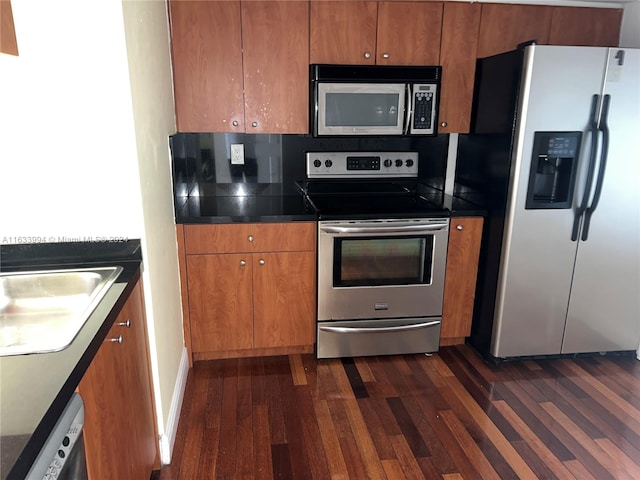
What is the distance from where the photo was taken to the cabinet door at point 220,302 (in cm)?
266

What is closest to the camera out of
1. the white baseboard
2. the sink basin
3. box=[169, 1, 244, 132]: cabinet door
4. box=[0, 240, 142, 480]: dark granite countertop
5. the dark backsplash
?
box=[0, 240, 142, 480]: dark granite countertop

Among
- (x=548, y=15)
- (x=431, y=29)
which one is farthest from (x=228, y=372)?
(x=548, y=15)

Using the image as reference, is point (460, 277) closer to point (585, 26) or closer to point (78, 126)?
point (585, 26)

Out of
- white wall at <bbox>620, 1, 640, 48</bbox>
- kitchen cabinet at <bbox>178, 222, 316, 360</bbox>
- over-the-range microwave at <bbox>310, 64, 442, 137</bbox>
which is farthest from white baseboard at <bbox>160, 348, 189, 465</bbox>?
white wall at <bbox>620, 1, 640, 48</bbox>

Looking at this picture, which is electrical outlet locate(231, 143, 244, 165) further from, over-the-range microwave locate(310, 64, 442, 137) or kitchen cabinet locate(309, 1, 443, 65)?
kitchen cabinet locate(309, 1, 443, 65)

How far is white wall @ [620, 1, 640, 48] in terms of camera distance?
2803 millimetres

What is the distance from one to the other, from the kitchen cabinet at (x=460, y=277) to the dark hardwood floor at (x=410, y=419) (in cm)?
17

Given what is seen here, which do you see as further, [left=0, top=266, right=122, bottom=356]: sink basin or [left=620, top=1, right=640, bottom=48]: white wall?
[left=620, top=1, right=640, bottom=48]: white wall

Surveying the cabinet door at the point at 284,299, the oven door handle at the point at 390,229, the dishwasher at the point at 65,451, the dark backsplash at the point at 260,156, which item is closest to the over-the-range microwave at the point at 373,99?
the dark backsplash at the point at 260,156

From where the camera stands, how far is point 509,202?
2582 mm

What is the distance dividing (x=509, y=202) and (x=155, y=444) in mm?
2082

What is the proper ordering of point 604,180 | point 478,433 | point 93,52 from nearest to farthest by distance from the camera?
point 93,52 < point 478,433 < point 604,180

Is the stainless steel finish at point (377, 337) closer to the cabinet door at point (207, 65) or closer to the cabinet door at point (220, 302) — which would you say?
the cabinet door at point (220, 302)

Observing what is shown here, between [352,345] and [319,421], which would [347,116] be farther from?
[319,421]
